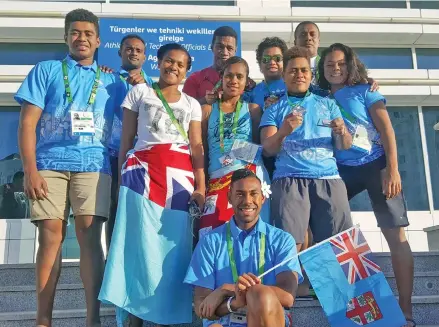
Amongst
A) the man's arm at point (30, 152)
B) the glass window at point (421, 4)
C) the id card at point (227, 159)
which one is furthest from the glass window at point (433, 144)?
the man's arm at point (30, 152)

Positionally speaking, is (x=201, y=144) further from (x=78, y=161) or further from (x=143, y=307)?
(x=143, y=307)

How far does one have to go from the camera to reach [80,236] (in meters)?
3.58

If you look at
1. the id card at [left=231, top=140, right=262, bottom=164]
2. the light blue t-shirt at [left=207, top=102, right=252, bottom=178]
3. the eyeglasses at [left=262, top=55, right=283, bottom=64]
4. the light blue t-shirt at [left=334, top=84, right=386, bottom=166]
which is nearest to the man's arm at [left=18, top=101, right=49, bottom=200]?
the light blue t-shirt at [left=207, top=102, right=252, bottom=178]

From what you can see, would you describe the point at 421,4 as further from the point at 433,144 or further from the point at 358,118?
the point at 358,118

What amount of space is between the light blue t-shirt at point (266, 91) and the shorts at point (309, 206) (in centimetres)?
79

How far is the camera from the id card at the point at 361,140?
13.3 ft

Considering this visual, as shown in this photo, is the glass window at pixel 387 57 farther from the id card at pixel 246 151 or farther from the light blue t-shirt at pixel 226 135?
the id card at pixel 246 151

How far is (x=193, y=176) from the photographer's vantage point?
12.4 ft

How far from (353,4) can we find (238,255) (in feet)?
27.5

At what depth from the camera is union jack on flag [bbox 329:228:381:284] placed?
349 centimetres

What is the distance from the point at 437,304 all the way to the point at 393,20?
7.17 metres

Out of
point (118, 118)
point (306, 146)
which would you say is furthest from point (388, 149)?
point (118, 118)

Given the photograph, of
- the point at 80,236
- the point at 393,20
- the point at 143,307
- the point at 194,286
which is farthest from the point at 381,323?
the point at 393,20

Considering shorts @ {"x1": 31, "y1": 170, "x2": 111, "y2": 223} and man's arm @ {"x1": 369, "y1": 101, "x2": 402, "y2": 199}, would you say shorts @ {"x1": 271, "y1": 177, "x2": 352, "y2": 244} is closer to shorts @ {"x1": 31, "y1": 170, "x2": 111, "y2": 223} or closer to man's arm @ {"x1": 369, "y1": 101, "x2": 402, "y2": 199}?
man's arm @ {"x1": 369, "y1": 101, "x2": 402, "y2": 199}
